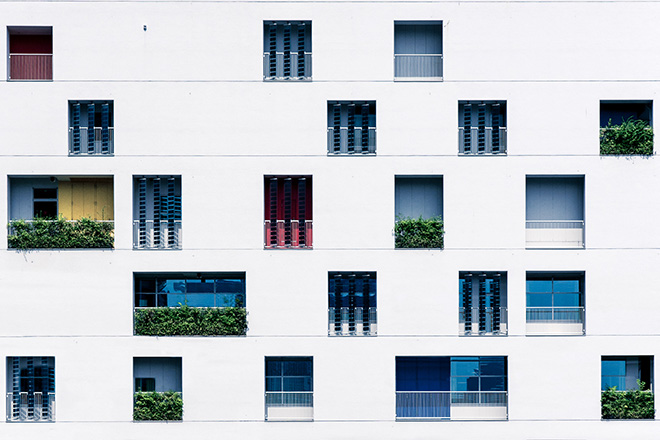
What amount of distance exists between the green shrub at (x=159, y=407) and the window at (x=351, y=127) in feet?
30.6

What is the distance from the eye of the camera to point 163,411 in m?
20.2

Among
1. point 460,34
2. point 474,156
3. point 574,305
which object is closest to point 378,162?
point 474,156

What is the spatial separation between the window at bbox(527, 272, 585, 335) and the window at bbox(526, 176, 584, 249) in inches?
47.5

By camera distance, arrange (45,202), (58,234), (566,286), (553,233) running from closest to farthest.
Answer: (58,234) → (553,233) → (566,286) → (45,202)

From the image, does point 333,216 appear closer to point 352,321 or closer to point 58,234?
point 352,321

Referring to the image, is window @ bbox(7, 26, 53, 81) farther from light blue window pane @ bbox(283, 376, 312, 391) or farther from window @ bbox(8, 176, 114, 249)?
light blue window pane @ bbox(283, 376, 312, 391)

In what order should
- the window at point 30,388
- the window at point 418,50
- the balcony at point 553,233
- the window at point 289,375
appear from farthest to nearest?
1. the window at point 418,50
2. the window at point 289,375
3. the balcony at point 553,233
4. the window at point 30,388

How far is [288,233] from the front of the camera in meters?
21.1

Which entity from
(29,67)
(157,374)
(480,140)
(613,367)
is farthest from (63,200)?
(613,367)

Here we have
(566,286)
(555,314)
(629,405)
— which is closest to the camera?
(629,405)

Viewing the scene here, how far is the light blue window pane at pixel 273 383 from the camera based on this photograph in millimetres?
21266

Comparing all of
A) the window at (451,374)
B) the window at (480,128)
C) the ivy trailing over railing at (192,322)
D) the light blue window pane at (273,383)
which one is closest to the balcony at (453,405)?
the window at (451,374)

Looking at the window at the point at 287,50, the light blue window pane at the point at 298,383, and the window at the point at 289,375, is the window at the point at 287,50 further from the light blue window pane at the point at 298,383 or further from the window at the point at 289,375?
the light blue window pane at the point at 298,383

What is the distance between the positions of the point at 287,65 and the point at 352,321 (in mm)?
8632
